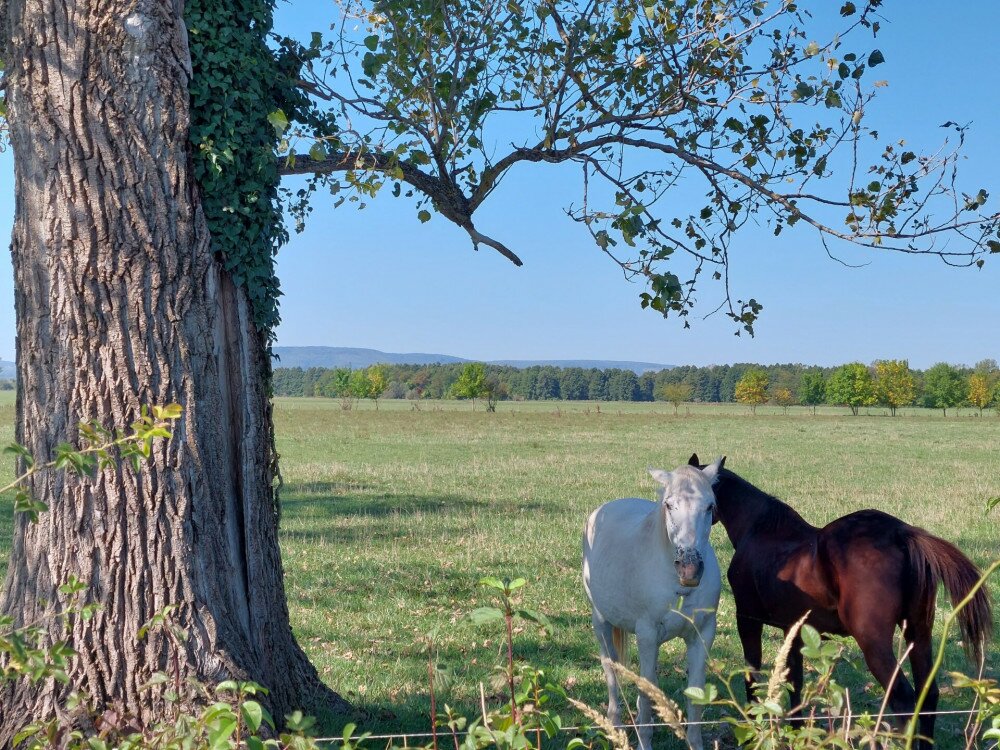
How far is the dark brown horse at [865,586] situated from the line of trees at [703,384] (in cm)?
9062

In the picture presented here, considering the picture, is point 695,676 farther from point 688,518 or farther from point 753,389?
point 753,389

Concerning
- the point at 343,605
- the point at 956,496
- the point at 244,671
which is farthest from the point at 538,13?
the point at 956,496

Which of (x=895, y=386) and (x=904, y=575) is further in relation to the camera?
(x=895, y=386)

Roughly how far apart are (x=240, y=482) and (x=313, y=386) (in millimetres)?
176871

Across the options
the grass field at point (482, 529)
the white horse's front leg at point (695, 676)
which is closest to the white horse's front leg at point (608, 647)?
the white horse's front leg at point (695, 676)

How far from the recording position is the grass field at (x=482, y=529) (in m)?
7.58

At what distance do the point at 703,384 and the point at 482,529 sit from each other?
525ft

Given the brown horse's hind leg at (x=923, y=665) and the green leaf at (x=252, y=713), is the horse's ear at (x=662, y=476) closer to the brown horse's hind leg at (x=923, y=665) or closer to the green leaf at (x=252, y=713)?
the brown horse's hind leg at (x=923, y=665)

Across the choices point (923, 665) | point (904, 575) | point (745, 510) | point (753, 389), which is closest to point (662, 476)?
point (745, 510)

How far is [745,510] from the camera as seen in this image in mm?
6098

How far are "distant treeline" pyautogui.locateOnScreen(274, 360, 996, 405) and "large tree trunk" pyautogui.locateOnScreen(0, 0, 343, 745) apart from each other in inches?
5518

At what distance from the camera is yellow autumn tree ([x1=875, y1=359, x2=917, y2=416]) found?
12119cm

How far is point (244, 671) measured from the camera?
15.9 feet

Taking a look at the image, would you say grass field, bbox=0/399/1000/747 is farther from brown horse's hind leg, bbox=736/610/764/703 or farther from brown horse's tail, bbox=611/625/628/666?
brown horse's tail, bbox=611/625/628/666
